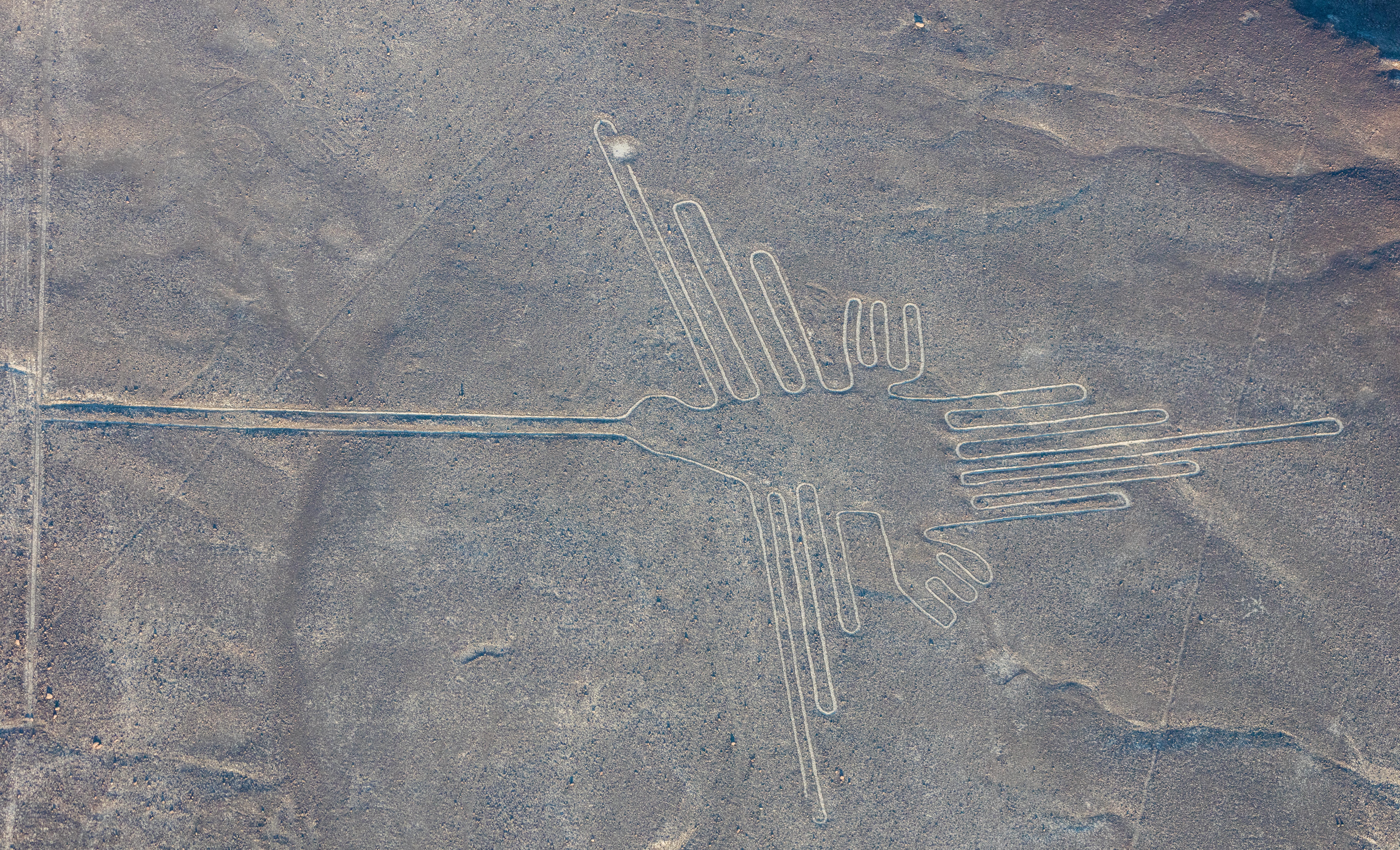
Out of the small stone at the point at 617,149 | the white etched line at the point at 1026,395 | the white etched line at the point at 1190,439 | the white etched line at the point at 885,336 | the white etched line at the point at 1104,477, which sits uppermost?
the small stone at the point at 617,149

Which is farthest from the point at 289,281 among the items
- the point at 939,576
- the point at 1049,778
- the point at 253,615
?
the point at 1049,778

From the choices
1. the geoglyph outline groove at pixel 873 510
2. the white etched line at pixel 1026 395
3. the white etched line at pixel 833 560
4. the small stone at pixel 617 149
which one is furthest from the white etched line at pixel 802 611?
the small stone at pixel 617 149

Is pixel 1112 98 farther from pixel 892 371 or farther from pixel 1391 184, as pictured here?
pixel 892 371

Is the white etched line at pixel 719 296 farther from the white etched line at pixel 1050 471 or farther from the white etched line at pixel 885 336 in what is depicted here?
the white etched line at pixel 1050 471

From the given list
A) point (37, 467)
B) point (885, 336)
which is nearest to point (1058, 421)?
point (885, 336)

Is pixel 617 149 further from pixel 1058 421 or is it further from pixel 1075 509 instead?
pixel 1075 509

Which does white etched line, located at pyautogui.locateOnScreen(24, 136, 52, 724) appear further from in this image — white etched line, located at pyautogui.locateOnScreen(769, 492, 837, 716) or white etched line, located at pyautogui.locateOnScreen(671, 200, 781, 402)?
white etched line, located at pyautogui.locateOnScreen(769, 492, 837, 716)

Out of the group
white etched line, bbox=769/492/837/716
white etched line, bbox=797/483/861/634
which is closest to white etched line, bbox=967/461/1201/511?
white etched line, bbox=797/483/861/634
